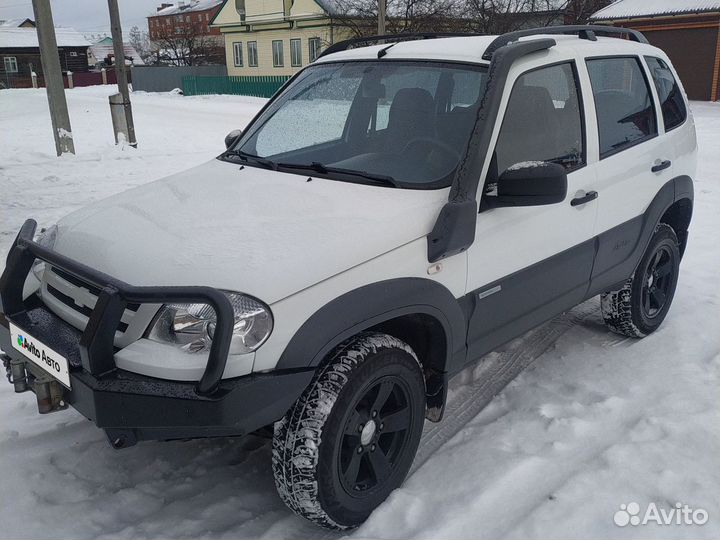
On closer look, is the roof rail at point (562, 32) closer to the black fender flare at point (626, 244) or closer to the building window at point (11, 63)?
the black fender flare at point (626, 244)

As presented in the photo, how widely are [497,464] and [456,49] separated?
208 centimetres

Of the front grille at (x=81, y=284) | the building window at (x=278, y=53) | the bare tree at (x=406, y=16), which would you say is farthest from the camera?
the building window at (x=278, y=53)

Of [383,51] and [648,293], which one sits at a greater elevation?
[383,51]

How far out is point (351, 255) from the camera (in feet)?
8.46

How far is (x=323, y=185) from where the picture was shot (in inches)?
124

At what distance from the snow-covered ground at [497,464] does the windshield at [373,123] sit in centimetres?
136

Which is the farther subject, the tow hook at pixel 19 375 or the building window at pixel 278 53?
the building window at pixel 278 53

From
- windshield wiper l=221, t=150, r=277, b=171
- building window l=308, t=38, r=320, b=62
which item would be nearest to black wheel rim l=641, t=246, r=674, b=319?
windshield wiper l=221, t=150, r=277, b=171

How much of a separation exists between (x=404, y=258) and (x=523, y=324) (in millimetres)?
1049

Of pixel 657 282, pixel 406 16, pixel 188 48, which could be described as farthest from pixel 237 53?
pixel 657 282

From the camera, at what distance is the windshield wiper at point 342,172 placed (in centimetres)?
309

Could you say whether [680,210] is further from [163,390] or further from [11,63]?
[11,63]

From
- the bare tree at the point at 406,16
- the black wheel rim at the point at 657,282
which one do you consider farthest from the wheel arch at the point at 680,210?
the bare tree at the point at 406,16

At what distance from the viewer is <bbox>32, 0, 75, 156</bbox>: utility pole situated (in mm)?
11562
